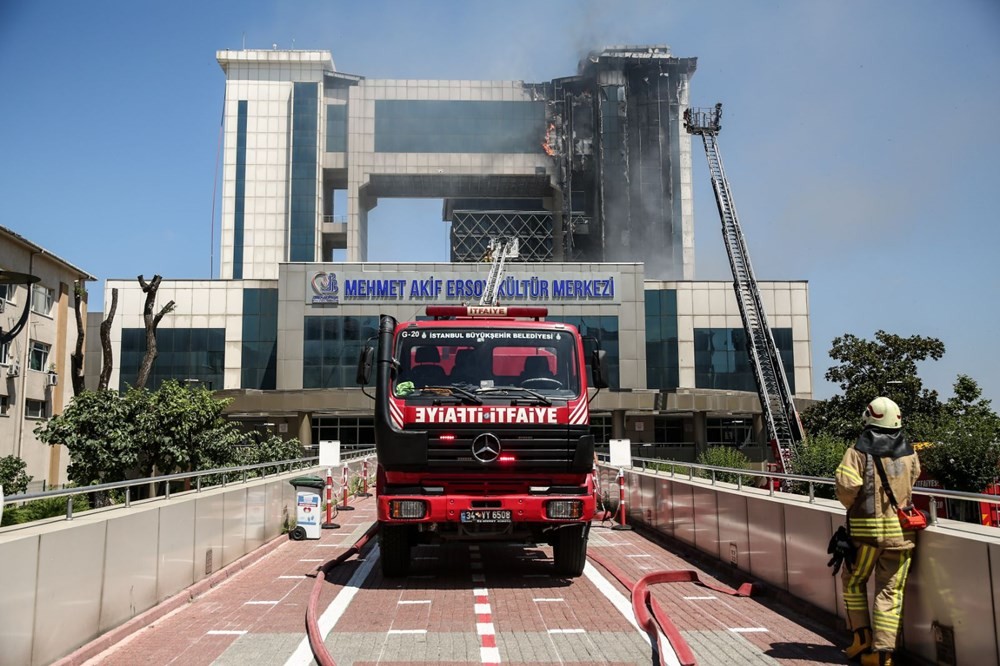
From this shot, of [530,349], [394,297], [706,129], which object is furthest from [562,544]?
[706,129]

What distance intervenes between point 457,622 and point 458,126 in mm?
82311

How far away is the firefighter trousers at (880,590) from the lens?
643cm

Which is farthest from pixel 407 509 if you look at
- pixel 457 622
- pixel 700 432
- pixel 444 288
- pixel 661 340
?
pixel 661 340

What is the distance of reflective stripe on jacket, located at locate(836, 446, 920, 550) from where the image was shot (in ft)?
21.5

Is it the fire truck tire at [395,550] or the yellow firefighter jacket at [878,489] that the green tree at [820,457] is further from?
the yellow firefighter jacket at [878,489]

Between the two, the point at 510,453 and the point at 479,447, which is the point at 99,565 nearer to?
the point at 479,447

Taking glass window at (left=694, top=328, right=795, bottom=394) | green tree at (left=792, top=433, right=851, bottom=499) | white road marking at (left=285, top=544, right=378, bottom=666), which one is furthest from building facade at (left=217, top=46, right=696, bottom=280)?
white road marking at (left=285, top=544, right=378, bottom=666)

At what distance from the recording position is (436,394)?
10.5 m

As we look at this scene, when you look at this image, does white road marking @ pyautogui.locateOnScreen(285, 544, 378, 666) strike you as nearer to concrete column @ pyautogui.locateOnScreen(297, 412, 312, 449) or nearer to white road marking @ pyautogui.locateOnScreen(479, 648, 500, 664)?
white road marking @ pyautogui.locateOnScreen(479, 648, 500, 664)

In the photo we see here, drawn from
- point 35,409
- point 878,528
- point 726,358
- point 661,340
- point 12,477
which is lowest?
point 12,477

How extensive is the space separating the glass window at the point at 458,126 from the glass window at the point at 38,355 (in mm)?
49391

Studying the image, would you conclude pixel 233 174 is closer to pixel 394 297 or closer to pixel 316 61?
pixel 316 61

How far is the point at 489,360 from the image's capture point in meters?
11.1

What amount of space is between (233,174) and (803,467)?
230ft
